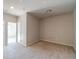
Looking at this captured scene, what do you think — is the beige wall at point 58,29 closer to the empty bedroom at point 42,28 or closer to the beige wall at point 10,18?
the empty bedroom at point 42,28

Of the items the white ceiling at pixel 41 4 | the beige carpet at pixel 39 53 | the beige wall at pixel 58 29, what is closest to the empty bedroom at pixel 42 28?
the beige wall at pixel 58 29

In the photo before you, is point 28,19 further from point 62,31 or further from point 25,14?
point 62,31

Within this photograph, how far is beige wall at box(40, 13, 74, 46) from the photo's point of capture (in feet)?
16.9

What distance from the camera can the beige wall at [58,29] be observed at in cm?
516

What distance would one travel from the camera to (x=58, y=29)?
19.5 ft

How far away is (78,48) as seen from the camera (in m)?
0.56

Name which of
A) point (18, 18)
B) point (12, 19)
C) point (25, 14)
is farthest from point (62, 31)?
point (12, 19)

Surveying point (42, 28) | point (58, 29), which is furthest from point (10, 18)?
point (58, 29)

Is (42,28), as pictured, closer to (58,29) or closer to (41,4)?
(58,29)

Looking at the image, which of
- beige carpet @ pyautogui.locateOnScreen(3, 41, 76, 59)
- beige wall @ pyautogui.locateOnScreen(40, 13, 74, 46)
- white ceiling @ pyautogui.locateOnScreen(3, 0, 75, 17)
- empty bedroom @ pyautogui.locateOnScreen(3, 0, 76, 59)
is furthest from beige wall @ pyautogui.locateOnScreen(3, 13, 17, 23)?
beige wall @ pyautogui.locateOnScreen(40, 13, 74, 46)

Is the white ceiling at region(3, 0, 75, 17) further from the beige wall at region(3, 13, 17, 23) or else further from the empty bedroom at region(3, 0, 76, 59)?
the beige wall at region(3, 13, 17, 23)

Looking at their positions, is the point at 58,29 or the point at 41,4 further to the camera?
the point at 58,29

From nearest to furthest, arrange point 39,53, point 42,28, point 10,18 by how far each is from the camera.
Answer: point 39,53 → point 10,18 → point 42,28

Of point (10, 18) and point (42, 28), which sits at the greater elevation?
point (10, 18)
